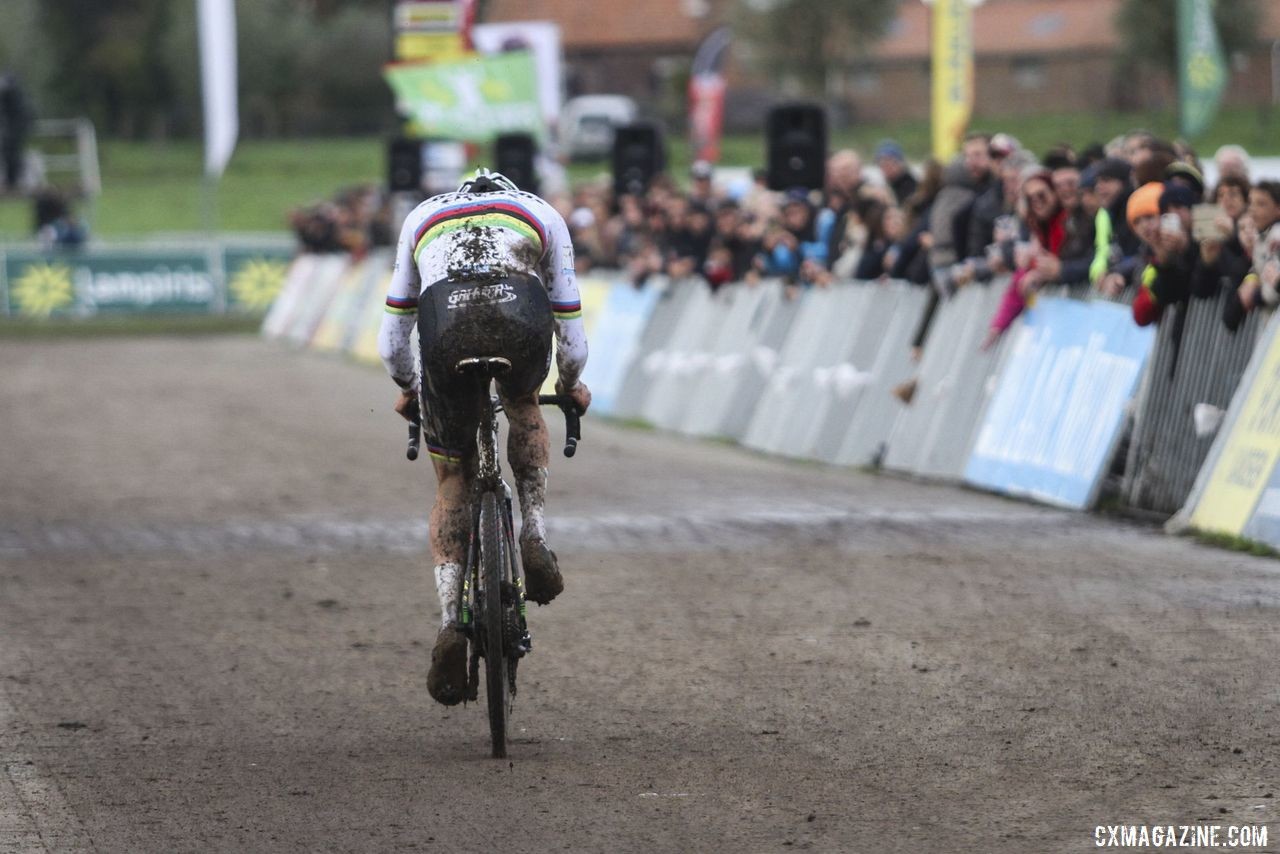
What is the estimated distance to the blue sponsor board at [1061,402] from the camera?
12812mm

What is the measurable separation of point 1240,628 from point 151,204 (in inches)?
2475

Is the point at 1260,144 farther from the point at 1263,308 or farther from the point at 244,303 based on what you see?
the point at 1263,308

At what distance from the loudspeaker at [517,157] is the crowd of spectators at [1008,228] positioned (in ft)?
20.1

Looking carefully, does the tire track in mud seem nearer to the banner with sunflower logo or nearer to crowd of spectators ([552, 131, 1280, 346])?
crowd of spectators ([552, 131, 1280, 346])

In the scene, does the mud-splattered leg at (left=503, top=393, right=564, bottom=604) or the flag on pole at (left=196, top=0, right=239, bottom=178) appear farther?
the flag on pole at (left=196, top=0, right=239, bottom=178)

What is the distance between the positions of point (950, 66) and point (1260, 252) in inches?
481

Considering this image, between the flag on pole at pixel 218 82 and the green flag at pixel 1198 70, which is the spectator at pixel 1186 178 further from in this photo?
the flag on pole at pixel 218 82

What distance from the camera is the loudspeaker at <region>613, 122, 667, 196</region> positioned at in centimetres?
2592

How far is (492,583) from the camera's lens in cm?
691

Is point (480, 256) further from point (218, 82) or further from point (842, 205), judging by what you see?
point (218, 82)

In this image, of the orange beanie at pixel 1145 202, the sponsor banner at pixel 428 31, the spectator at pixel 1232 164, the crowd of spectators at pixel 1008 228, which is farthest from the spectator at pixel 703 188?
the sponsor banner at pixel 428 31

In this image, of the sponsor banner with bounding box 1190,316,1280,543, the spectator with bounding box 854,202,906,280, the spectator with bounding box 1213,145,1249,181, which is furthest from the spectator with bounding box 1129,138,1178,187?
the spectator with bounding box 854,202,906,280

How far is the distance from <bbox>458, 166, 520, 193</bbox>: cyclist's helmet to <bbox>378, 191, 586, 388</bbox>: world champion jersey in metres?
0.04

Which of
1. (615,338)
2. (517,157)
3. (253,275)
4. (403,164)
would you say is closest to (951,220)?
(615,338)
